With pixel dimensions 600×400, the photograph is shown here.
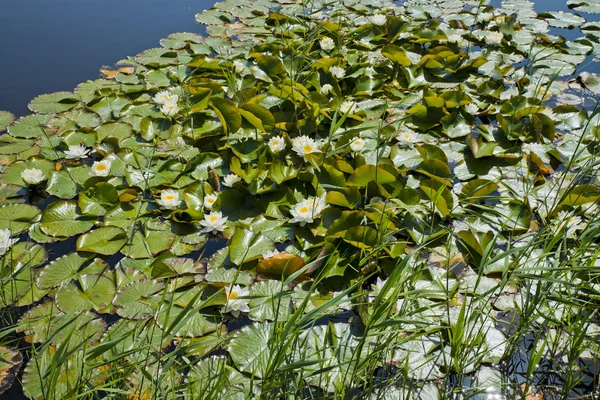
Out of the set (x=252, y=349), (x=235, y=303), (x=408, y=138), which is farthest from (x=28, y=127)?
(x=408, y=138)

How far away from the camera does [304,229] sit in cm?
234

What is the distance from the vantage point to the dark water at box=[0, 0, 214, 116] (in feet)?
11.9

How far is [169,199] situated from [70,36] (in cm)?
279

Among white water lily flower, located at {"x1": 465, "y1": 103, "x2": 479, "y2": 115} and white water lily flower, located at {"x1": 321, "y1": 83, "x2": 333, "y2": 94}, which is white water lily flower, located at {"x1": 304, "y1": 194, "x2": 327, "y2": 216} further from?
white water lily flower, located at {"x1": 465, "y1": 103, "x2": 479, "y2": 115}

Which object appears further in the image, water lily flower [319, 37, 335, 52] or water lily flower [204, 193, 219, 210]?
water lily flower [319, 37, 335, 52]

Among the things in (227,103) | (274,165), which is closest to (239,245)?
(274,165)

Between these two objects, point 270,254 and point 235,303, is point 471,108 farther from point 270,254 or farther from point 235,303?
point 235,303

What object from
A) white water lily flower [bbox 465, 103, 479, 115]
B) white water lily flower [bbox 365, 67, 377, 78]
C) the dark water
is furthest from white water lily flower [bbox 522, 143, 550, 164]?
the dark water

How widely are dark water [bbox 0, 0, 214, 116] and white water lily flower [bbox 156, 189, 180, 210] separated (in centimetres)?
150

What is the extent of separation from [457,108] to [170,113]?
6.01 ft

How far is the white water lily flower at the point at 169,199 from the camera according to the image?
2400 millimetres

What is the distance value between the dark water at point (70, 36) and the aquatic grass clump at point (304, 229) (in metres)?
0.31

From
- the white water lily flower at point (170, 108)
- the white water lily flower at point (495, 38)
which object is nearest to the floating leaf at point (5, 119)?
the white water lily flower at point (170, 108)

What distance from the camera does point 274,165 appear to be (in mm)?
2566
